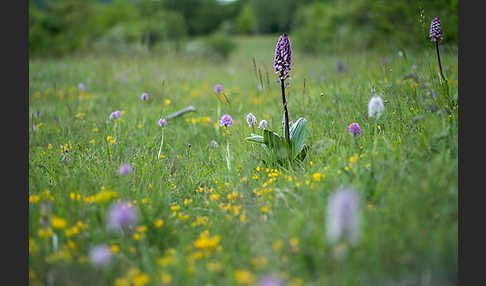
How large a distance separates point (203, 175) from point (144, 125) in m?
1.85

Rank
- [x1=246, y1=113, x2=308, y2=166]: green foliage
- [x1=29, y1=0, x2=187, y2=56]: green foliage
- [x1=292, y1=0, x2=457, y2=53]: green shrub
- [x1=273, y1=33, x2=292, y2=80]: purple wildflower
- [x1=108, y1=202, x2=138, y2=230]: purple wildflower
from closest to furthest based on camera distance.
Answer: [x1=108, y1=202, x2=138, y2=230]: purple wildflower → [x1=273, y1=33, x2=292, y2=80]: purple wildflower → [x1=246, y1=113, x2=308, y2=166]: green foliage → [x1=292, y1=0, x2=457, y2=53]: green shrub → [x1=29, y1=0, x2=187, y2=56]: green foliage

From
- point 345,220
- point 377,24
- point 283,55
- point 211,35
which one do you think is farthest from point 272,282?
point 211,35

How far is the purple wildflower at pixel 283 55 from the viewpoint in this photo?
2.61 metres

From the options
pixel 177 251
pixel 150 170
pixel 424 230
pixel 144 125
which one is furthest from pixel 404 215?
pixel 144 125

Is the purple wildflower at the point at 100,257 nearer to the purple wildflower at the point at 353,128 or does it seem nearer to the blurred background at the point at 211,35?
the purple wildflower at the point at 353,128

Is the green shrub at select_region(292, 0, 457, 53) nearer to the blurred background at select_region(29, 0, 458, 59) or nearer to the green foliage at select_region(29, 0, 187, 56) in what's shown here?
the blurred background at select_region(29, 0, 458, 59)

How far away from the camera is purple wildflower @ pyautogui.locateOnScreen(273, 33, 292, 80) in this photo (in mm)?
2607

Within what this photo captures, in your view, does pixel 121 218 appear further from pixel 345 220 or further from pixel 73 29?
pixel 73 29

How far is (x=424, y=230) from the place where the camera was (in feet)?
5.41

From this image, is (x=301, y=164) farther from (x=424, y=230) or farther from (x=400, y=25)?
(x=400, y=25)

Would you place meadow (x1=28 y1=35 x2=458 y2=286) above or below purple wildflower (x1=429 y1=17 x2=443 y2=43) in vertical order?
below

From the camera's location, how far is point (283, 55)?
263cm

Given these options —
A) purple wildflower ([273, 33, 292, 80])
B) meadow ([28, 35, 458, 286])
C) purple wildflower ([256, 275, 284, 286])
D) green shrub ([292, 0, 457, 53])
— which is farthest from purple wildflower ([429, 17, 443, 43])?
purple wildflower ([256, 275, 284, 286])

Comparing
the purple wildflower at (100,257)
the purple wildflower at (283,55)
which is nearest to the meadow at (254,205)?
the purple wildflower at (100,257)
